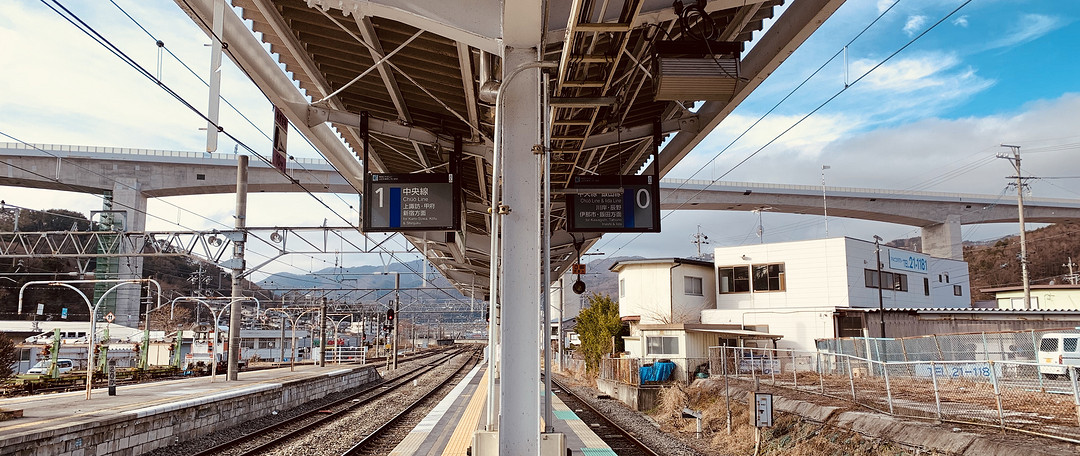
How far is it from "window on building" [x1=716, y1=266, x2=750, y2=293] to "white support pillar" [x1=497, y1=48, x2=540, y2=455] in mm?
32861

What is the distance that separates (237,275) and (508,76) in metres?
19.8

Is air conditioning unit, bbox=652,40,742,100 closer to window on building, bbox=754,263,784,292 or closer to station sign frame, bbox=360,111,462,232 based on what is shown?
station sign frame, bbox=360,111,462,232

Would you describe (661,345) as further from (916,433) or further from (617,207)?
(617,207)

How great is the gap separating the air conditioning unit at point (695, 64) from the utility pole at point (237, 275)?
19404 millimetres

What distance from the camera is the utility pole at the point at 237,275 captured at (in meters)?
22.9

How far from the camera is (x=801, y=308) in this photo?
34.8 m

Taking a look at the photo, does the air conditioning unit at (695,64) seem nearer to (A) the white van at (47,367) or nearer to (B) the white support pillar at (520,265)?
(B) the white support pillar at (520,265)

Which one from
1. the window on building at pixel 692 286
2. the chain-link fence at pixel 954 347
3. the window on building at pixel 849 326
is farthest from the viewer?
the window on building at pixel 692 286

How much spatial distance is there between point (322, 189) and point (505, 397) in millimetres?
38395

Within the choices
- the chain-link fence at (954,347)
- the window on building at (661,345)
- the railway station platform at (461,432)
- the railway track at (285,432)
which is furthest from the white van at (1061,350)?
the railway track at (285,432)

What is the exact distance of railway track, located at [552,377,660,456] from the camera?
14305 mm

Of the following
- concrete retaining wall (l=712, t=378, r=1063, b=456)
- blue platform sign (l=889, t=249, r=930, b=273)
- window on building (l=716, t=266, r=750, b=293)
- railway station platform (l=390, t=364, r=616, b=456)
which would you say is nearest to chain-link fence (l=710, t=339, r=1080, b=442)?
concrete retaining wall (l=712, t=378, r=1063, b=456)

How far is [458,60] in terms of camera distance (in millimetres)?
8945

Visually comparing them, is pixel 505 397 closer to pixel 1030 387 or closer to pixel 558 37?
pixel 558 37
